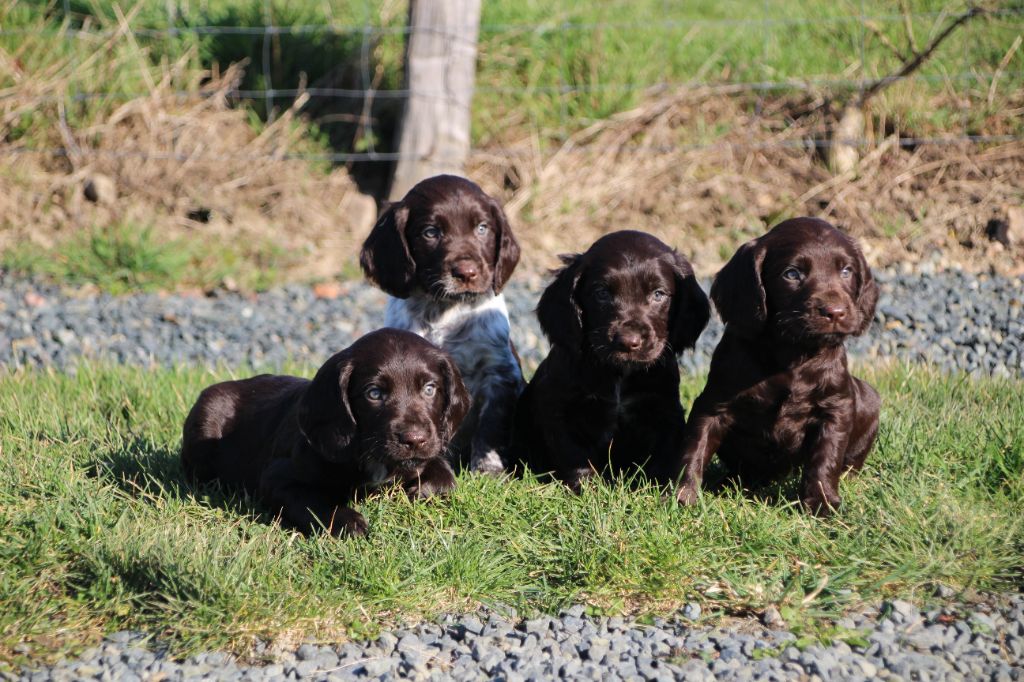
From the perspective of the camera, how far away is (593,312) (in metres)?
5.16

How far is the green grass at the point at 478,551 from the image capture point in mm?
3963

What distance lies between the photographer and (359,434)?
15.0 feet

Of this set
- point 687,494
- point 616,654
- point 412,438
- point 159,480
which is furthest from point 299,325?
point 616,654

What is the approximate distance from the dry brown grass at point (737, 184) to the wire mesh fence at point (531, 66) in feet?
0.38

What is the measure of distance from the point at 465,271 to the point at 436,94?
176 inches

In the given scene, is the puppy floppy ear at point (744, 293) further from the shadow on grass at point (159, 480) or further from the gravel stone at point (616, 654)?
the shadow on grass at point (159, 480)

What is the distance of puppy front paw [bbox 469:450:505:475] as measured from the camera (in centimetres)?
567

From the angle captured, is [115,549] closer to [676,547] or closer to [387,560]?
[387,560]

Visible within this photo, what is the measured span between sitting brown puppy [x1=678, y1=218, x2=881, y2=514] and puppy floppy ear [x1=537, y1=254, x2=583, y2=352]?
1.97 feet

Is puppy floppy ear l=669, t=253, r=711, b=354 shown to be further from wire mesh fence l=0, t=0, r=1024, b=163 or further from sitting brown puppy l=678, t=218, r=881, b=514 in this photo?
wire mesh fence l=0, t=0, r=1024, b=163

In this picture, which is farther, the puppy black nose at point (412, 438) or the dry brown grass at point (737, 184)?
the dry brown grass at point (737, 184)

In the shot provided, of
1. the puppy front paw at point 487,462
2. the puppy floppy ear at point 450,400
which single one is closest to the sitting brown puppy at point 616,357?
the puppy front paw at point 487,462

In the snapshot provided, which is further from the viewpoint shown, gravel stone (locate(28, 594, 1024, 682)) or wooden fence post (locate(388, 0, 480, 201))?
wooden fence post (locate(388, 0, 480, 201))

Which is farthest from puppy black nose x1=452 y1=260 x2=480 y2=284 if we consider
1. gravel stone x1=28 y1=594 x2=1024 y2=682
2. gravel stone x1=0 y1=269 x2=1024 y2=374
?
gravel stone x1=0 y1=269 x2=1024 y2=374
